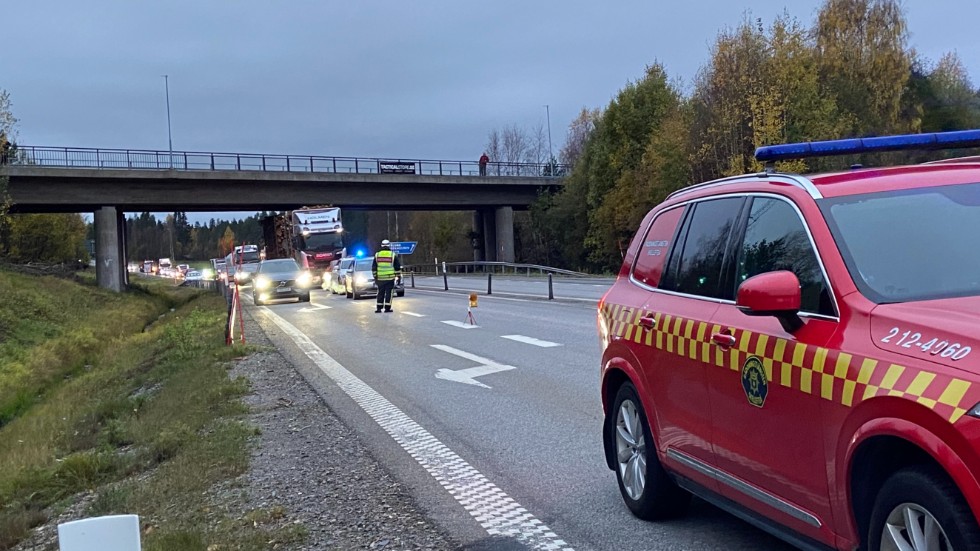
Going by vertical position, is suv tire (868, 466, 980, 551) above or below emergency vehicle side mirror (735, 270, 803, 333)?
below

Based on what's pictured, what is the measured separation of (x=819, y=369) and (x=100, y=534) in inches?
110

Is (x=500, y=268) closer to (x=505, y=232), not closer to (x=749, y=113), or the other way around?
(x=505, y=232)

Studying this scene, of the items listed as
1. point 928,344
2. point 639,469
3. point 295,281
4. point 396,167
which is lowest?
point 639,469

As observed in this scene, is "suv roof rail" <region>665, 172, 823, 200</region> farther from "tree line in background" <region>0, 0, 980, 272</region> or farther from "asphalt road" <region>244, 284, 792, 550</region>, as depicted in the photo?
"tree line in background" <region>0, 0, 980, 272</region>

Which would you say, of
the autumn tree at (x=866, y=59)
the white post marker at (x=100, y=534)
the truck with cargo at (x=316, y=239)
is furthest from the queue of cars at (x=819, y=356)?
the autumn tree at (x=866, y=59)

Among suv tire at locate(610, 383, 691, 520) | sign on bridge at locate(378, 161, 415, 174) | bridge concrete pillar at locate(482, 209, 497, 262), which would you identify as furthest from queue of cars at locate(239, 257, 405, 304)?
bridge concrete pillar at locate(482, 209, 497, 262)

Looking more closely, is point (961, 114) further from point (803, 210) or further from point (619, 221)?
point (803, 210)

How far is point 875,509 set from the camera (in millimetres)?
3205

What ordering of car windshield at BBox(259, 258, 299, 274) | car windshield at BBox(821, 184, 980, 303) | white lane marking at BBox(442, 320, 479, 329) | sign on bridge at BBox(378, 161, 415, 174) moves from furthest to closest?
sign on bridge at BBox(378, 161, 415, 174) < car windshield at BBox(259, 258, 299, 274) < white lane marking at BBox(442, 320, 479, 329) < car windshield at BBox(821, 184, 980, 303)

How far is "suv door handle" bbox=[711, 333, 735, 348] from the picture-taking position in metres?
4.16

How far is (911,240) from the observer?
3.74 metres

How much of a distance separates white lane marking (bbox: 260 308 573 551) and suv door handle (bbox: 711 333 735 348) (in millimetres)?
1465

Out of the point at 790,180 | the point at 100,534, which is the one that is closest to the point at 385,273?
the point at 790,180

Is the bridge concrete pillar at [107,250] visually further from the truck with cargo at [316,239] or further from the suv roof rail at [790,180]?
A: the suv roof rail at [790,180]
